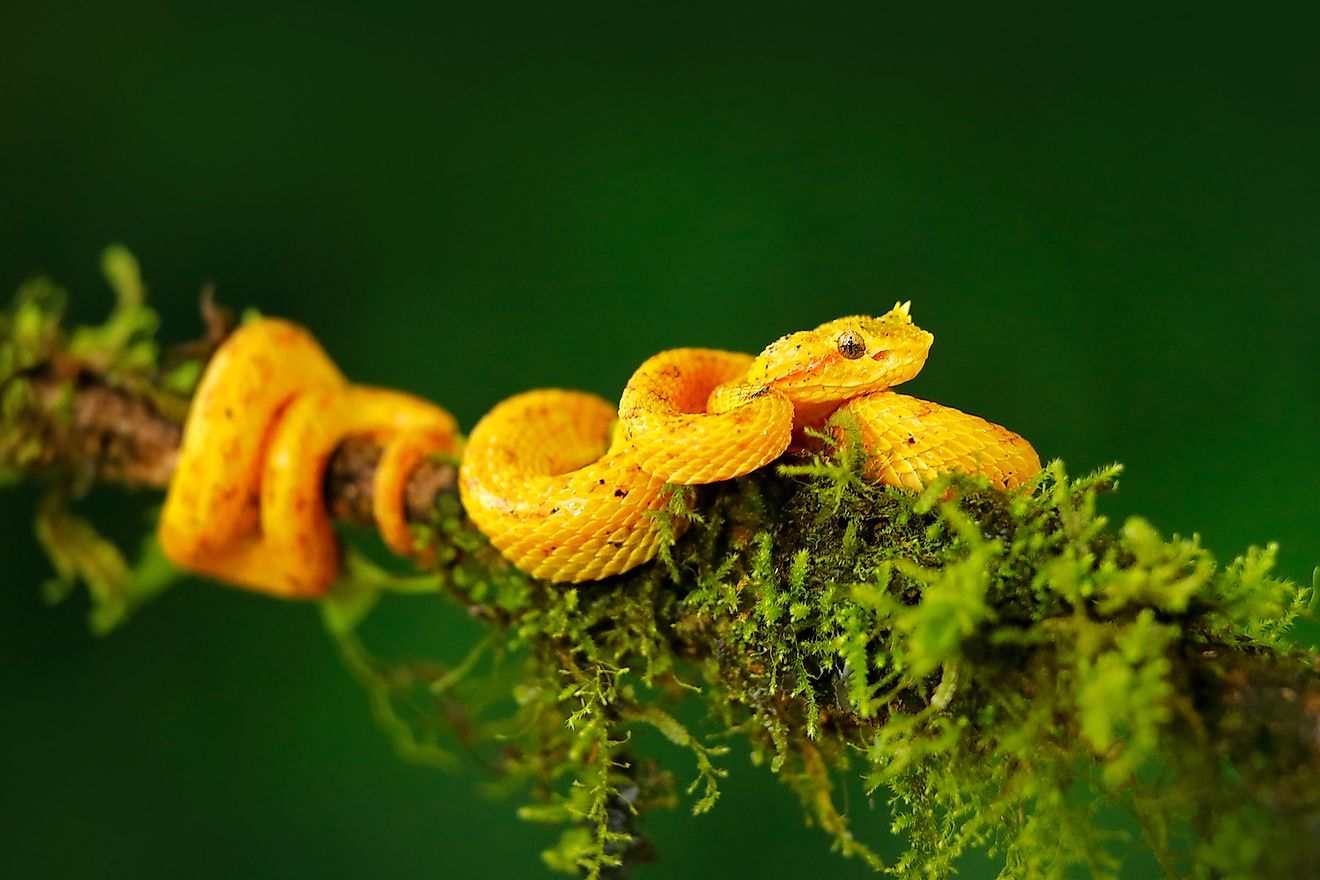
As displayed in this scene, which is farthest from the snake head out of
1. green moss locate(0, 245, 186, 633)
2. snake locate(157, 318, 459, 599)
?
green moss locate(0, 245, 186, 633)

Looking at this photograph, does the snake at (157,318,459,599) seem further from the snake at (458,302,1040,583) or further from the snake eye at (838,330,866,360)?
the snake eye at (838,330,866,360)

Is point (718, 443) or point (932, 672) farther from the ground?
point (718, 443)

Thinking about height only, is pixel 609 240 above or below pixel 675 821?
above

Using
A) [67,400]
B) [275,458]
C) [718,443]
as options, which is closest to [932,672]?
[718,443]

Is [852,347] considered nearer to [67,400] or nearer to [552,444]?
[552,444]

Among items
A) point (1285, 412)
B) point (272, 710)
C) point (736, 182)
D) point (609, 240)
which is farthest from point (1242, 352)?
point (272, 710)

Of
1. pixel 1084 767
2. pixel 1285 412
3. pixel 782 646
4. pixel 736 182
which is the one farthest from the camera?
pixel 736 182

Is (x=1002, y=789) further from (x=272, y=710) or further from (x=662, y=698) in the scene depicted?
(x=272, y=710)
